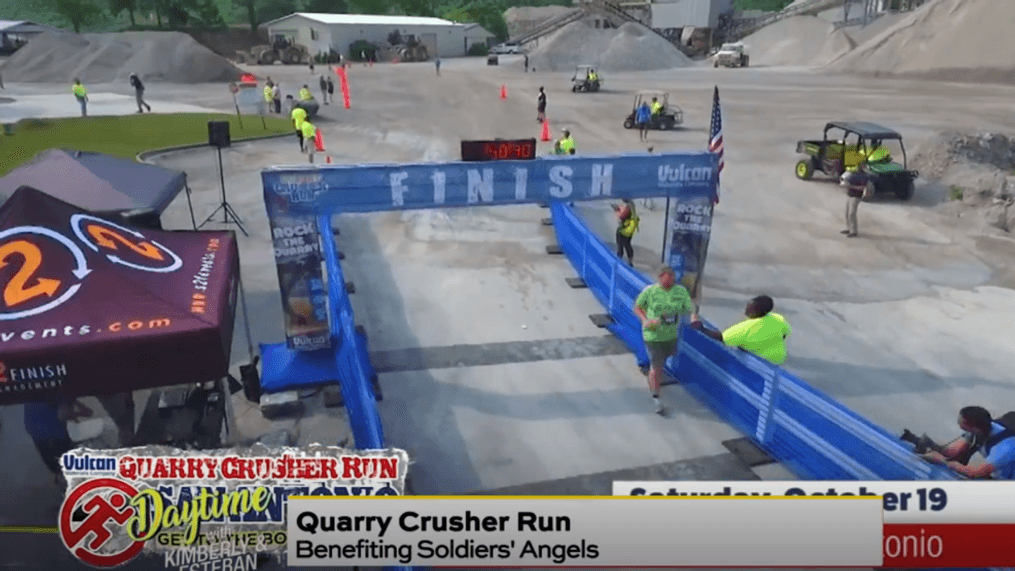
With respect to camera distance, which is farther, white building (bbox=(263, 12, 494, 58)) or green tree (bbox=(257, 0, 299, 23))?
green tree (bbox=(257, 0, 299, 23))

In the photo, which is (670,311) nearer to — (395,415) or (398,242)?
(395,415)

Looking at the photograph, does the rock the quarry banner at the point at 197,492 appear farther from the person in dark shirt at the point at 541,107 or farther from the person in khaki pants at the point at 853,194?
the person in dark shirt at the point at 541,107

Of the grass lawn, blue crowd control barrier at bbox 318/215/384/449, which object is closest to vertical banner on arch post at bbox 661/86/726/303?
blue crowd control barrier at bbox 318/215/384/449

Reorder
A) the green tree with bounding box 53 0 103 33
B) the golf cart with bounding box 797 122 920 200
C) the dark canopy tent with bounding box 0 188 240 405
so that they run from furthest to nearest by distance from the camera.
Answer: the green tree with bounding box 53 0 103 33 → the golf cart with bounding box 797 122 920 200 → the dark canopy tent with bounding box 0 188 240 405

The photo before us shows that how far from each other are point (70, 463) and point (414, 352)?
19.3 feet

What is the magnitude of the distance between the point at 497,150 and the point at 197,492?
6445 millimetres

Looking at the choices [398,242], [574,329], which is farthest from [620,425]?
[398,242]

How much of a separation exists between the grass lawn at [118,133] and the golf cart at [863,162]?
2112cm

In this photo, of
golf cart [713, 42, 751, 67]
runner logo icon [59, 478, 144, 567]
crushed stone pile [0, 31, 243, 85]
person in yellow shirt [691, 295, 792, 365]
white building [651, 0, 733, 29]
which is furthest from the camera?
white building [651, 0, 733, 29]

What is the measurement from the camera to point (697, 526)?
15.5 ft

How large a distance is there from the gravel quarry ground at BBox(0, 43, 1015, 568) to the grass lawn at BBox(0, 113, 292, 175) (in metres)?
2.37

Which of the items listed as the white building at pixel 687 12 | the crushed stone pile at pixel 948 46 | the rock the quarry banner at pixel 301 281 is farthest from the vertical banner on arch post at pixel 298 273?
the white building at pixel 687 12

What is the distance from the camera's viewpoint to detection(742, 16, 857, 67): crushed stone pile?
216 ft

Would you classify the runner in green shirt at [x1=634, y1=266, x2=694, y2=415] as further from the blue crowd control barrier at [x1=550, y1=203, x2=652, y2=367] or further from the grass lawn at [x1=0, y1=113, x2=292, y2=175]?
the grass lawn at [x1=0, y1=113, x2=292, y2=175]
